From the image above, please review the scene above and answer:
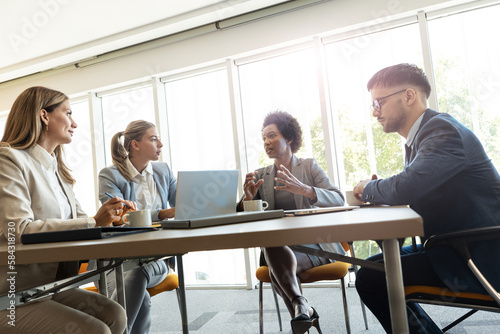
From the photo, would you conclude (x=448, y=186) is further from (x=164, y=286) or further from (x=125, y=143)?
(x=125, y=143)

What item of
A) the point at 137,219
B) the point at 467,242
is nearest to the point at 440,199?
the point at 467,242

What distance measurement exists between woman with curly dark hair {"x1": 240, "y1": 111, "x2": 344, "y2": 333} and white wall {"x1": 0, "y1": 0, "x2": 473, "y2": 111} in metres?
1.30

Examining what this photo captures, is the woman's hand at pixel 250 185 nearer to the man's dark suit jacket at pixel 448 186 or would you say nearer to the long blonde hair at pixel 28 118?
the man's dark suit jacket at pixel 448 186

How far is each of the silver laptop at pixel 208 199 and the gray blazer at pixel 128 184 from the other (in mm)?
998

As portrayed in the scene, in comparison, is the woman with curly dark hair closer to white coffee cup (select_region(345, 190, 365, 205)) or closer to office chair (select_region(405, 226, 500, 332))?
white coffee cup (select_region(345, 190, 365, 205))

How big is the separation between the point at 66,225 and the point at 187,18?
10.8 feet

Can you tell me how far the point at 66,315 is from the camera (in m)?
1.20

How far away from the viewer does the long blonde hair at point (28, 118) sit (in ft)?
5.41

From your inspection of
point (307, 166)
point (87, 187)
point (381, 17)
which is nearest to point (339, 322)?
point (307, 166)

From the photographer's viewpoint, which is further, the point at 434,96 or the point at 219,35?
the point at 219,35

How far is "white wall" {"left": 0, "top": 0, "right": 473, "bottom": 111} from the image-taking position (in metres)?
3.77

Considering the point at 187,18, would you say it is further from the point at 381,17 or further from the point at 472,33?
the point at 472,33

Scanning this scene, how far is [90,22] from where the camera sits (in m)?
4.19

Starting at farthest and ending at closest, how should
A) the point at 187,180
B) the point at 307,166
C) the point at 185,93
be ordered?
the point at 185,93 → the point at 307,166 → the point at 187,180
